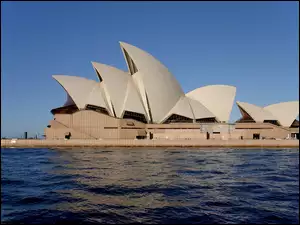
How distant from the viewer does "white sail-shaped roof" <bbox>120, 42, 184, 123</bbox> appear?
187 feet

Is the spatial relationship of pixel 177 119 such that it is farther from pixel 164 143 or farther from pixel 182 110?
pixel 164 143

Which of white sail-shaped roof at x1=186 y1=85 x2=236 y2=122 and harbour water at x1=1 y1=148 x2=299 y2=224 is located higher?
white sail-shaped roof at x1=186 y1=85 x2=236 y2=122

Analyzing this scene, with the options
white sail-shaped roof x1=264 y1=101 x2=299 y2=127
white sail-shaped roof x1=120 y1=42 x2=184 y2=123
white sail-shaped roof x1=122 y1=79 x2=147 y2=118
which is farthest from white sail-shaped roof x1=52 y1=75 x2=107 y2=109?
white sail-shaped roof x1=264 y1=101 x2=299 y2=127

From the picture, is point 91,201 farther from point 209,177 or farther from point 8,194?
point 209,177

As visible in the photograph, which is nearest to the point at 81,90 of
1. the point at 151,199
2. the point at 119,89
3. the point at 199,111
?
the point at 119,89

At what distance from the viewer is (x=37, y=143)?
1959 inches

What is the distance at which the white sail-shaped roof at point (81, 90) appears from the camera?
2181 inches

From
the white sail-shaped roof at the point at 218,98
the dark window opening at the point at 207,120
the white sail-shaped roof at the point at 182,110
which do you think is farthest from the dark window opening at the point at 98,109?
the white sail-shaped roof at the point at 218,98

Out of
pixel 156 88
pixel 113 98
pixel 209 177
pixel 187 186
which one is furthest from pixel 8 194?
pixel 156 88

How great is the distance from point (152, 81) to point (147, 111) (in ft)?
20.0

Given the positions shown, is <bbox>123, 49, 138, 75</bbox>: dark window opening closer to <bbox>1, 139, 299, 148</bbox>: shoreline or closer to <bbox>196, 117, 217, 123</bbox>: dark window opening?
<bbox>1, 139, 299, 148</bbox>: shoreline

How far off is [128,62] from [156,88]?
25.1ft

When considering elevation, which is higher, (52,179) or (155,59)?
(155,59)

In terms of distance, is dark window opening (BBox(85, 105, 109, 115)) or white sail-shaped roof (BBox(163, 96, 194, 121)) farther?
white sail-shaped roof (BBox(163, 96, 194, 121))
